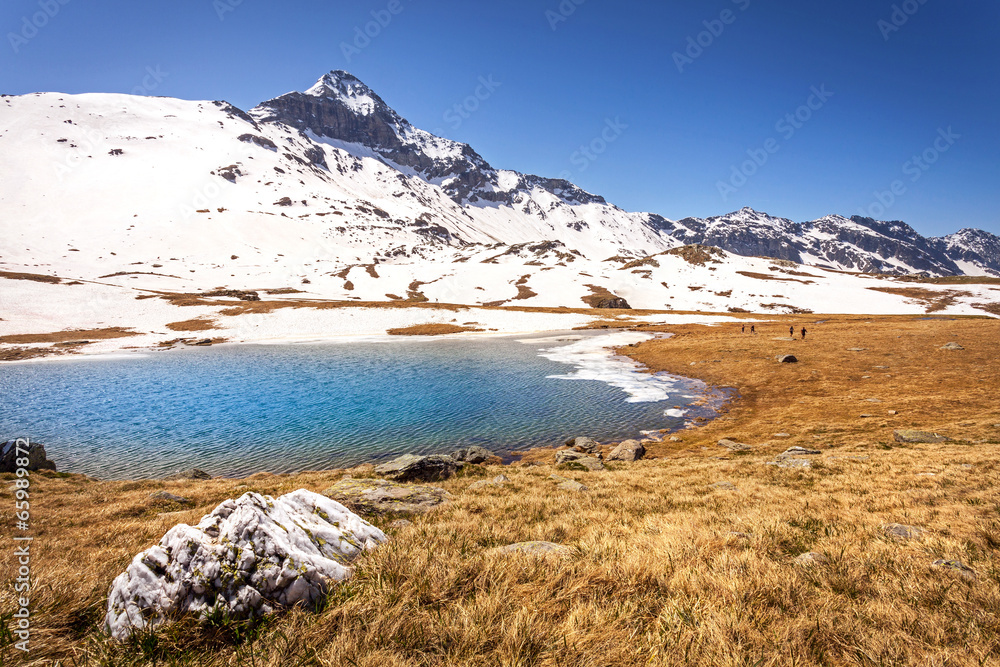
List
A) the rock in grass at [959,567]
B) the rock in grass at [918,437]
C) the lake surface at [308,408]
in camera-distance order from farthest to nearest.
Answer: the lake surface at [308,408], the rock in grass at [918,437], the rock in grass at [959,567]

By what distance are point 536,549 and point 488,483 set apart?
7.76 metres

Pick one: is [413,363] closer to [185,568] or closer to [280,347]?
[280,347]

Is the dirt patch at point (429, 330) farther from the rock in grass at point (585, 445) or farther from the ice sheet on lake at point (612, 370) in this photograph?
the rock in grass at point (585, 445)

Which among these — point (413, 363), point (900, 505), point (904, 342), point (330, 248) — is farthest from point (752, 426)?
point (330, 248)

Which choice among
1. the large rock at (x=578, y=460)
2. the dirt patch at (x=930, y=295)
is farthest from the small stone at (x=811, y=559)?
the dirt patch at (x=930, y=295)

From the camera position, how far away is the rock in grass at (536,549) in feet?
19.0

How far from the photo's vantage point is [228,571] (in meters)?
4.38

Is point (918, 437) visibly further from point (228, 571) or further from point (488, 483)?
point (228, 571)

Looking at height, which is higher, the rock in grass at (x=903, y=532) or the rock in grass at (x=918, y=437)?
the rock in grass at (x=903, y=532)

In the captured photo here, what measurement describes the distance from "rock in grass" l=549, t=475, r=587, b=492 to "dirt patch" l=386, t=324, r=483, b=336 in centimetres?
5624

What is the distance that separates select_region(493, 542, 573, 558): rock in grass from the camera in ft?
19.0

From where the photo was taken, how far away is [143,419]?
24031mm

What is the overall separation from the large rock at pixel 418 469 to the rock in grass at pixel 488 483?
5.26 ft

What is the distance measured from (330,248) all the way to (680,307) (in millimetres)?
149508
